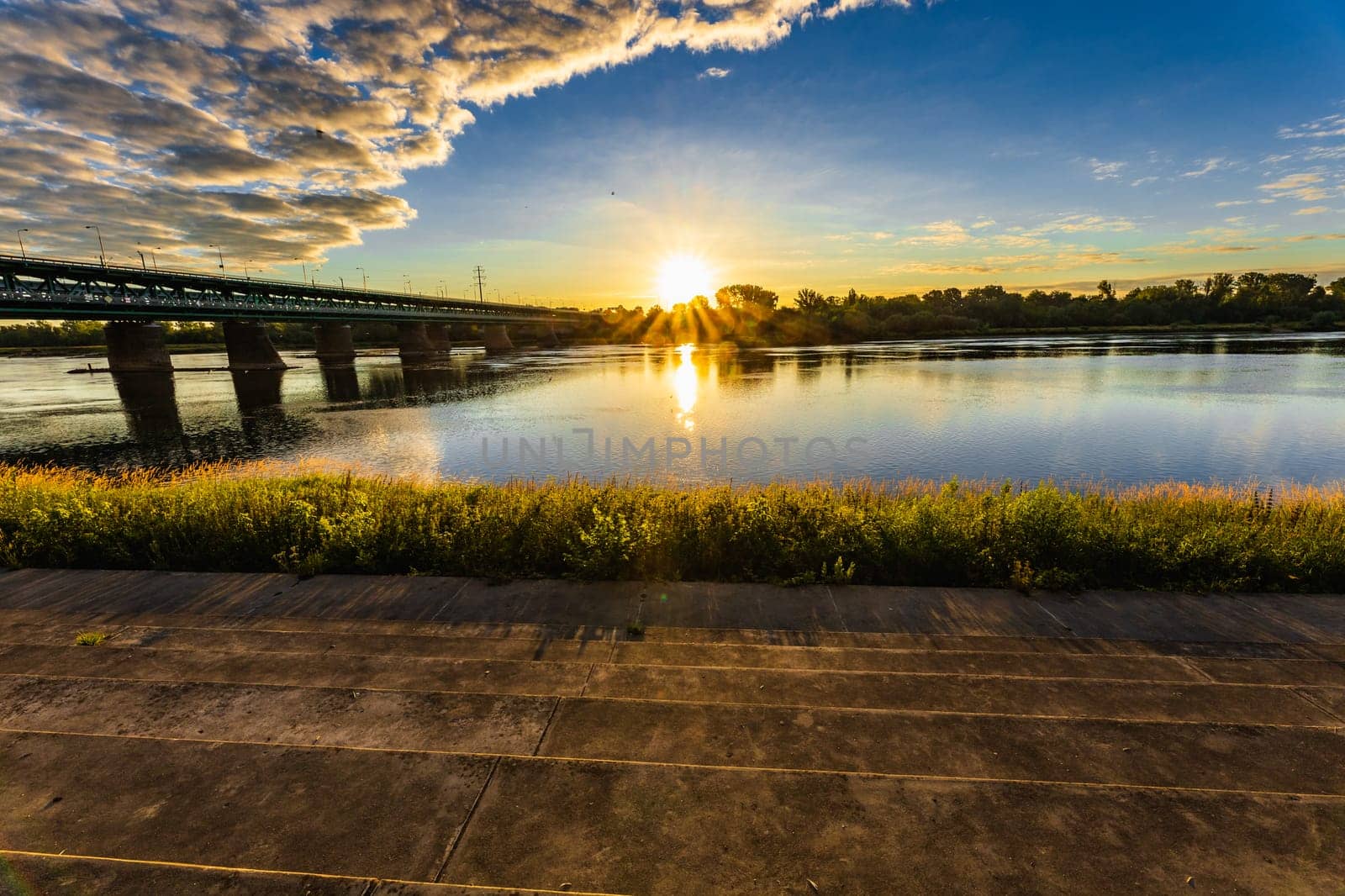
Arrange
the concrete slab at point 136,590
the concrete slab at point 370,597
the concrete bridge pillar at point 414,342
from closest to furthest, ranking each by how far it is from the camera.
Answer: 1. the concrete slab at point 370,597
2. the concrete slab at point 136,590
3. the concrete bridge pillar at point 414,342

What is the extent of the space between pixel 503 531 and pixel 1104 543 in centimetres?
1162

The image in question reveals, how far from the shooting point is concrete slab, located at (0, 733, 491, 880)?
4535mm

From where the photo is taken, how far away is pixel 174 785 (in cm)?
520

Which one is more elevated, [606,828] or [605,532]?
[605,532]

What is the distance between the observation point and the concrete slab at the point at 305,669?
6770 mm

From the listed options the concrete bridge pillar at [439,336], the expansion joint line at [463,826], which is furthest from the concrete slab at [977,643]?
the concrete bridge pillar at [439,336]

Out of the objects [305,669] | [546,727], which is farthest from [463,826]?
[305,669]

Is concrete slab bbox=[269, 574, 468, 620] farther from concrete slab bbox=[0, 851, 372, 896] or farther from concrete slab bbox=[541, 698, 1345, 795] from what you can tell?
concrete slab bbox=[0, 851, 372, 896]

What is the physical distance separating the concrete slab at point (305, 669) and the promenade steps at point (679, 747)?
47 mm

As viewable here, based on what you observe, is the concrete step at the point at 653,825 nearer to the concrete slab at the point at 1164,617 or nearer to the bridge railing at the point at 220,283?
the concrete slab at the point at 1164,617

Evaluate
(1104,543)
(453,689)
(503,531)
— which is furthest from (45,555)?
(1104,543)

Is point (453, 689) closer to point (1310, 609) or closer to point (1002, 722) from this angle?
point (1002, 722)

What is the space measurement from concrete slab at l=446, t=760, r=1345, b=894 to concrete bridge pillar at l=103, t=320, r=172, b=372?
11901 centimetres

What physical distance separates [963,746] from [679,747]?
2864 mm
